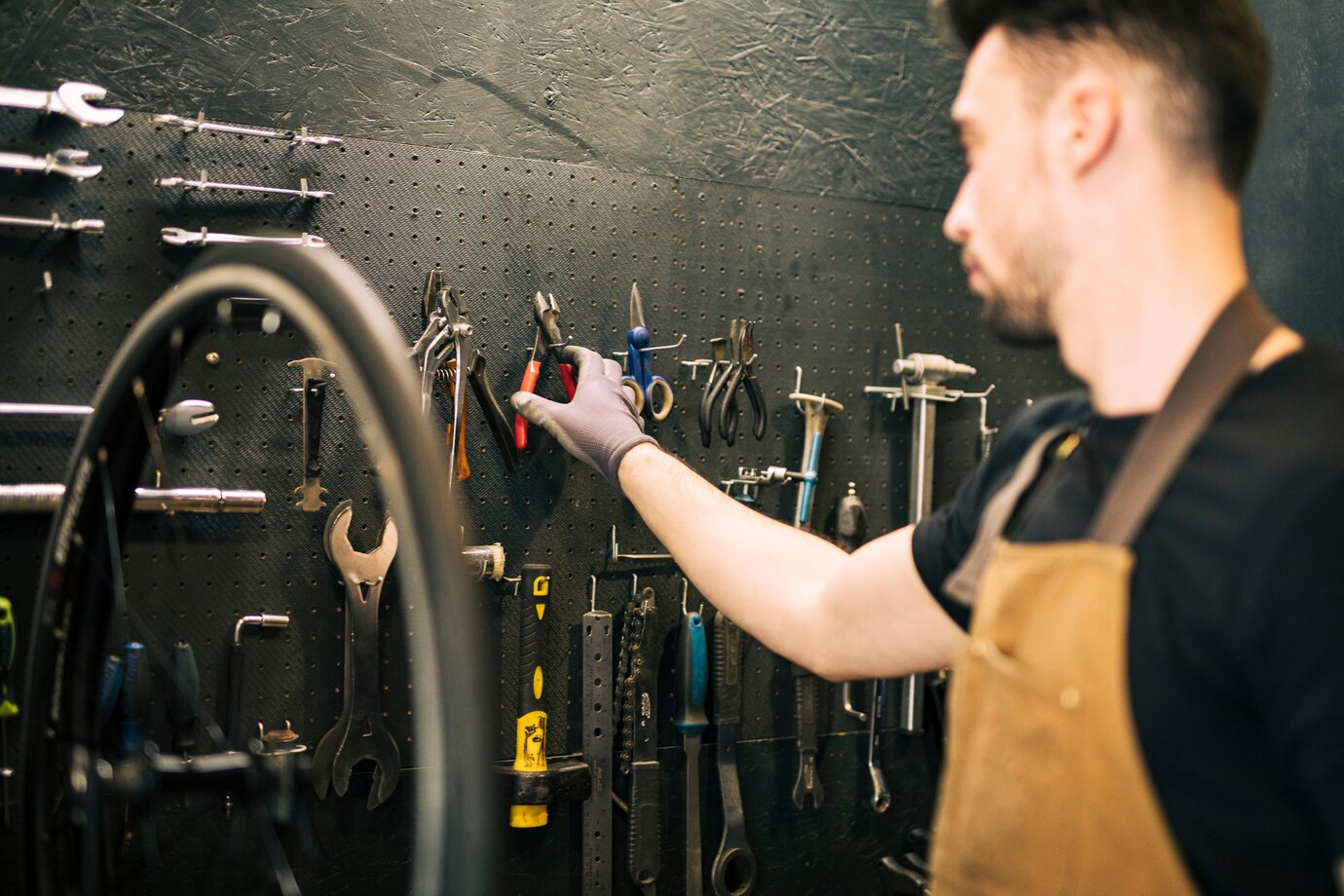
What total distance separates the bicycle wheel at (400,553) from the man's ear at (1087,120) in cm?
71

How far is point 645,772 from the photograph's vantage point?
244cm

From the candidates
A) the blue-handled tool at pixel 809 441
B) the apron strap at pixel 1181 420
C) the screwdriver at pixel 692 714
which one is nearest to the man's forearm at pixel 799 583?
the apron strap at pixel 1181 420

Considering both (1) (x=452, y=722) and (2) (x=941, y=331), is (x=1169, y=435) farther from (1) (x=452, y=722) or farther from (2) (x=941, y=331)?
(2) (x=941, y=331)

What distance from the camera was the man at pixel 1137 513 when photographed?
2.89ft

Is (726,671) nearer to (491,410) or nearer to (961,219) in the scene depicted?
(491,410)

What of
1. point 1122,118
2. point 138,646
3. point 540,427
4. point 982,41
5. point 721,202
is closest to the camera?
point 1122,118

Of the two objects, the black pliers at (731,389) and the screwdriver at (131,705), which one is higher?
the black pliers at (731,389)

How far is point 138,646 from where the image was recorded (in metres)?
1.94

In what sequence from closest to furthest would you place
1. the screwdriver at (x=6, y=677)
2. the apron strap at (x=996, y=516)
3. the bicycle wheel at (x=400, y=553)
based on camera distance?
1. the bicycle wheel at (x=400, y=553)
2. the apron strap at (x=996, y=516)
3. the screwdriver at (x=6, y=677)

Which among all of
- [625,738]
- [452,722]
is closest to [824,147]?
[625,738]

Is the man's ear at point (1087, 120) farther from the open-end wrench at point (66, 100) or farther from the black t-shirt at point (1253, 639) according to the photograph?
the open-end wrench at point (66, 100)

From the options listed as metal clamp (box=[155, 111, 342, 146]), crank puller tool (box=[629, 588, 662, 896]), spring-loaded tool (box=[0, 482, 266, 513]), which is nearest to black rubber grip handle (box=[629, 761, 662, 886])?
crank puller tool (box=[629, 588, 662, 896])

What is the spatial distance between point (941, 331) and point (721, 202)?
28.7 inches

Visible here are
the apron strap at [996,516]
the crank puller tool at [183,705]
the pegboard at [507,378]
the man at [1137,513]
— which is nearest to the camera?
the man at [1137,513]
